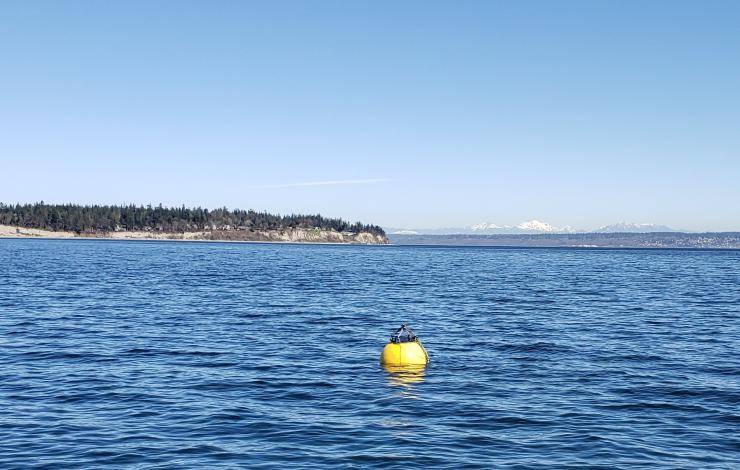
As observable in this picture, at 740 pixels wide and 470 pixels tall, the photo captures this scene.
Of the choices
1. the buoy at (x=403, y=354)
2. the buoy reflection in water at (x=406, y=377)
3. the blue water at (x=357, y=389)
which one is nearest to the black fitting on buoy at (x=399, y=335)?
the buoy at (x=403, y=354)

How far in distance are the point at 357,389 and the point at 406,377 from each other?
3.21m

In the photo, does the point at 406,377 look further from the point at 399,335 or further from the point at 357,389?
the point at 357,389

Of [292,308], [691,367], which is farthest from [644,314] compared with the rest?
[292,308]

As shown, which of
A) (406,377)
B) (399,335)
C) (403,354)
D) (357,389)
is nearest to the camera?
(357,389)

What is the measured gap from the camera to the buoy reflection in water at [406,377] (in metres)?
29.2

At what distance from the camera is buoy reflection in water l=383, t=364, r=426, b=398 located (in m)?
29.2

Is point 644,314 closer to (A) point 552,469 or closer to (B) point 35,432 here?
(A) point 552,469

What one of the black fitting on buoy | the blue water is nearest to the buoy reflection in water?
the blue water

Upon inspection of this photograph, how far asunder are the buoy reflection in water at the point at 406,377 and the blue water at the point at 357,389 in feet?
0.59

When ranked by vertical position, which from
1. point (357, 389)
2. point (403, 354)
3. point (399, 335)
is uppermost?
point (399, 335)

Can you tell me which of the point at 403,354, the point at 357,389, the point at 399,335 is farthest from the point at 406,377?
the point at 357,389

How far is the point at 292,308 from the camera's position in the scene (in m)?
61.1

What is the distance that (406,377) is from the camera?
104 feet

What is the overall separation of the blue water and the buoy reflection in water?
18cm
